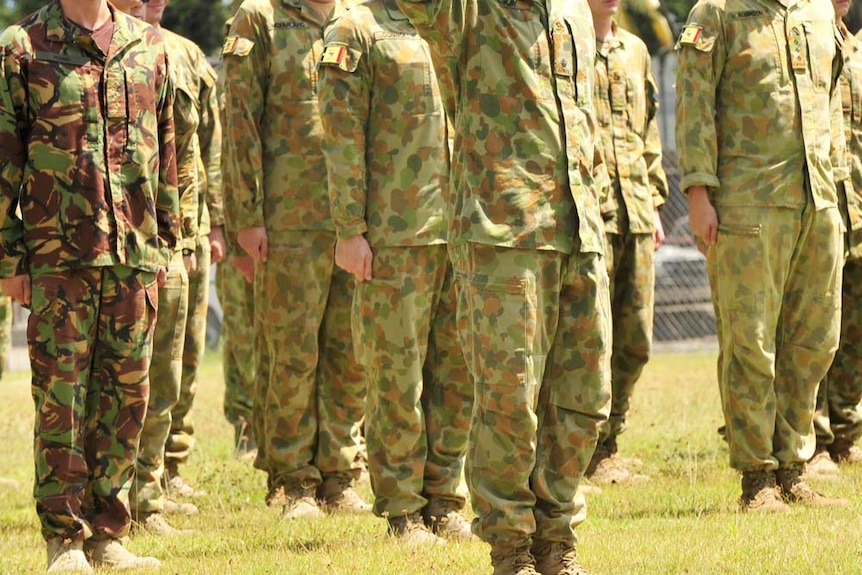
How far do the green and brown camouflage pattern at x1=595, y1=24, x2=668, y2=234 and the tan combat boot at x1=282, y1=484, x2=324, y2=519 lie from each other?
2191 mm

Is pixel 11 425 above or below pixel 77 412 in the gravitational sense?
below

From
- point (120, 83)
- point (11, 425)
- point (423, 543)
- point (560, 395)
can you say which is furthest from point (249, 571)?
point (11, 425)

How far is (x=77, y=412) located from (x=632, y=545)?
223cm

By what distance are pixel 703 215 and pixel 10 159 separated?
10.1ft

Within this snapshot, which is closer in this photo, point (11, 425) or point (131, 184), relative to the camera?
point (131, 184)

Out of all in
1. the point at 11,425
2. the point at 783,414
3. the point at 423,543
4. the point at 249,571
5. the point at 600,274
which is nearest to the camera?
the point at 600,274

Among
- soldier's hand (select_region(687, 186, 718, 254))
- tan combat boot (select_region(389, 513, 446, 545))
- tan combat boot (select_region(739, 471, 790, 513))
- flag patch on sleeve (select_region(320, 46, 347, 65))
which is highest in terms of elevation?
flag patch on sleeve (select_region(320, 46, 347, 65))

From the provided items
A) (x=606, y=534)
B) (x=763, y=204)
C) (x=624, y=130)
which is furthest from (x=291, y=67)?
(x=606, y=534)

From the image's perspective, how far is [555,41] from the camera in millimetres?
5570

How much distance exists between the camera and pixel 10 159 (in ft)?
20.3

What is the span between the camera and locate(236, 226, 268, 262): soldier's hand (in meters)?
7.80

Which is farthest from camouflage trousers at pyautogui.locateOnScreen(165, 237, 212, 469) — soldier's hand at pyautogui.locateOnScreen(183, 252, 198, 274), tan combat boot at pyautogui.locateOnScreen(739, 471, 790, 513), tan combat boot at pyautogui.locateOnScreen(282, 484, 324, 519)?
tan combat boot at pyautogui.locateOnScreen(739, 471, 790, 513)

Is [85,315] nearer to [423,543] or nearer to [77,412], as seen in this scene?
[77,412]

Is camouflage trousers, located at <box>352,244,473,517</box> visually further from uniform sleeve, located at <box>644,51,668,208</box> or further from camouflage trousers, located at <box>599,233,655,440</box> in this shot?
uniform sleeve, located at <box>644,51,668,208</box>
